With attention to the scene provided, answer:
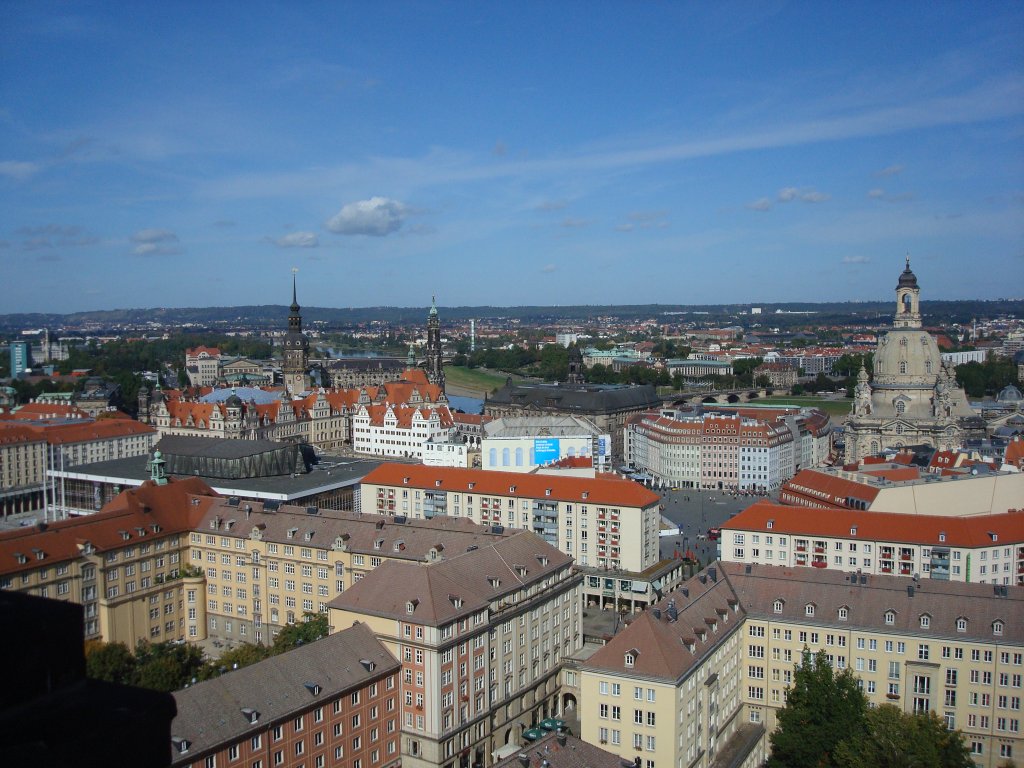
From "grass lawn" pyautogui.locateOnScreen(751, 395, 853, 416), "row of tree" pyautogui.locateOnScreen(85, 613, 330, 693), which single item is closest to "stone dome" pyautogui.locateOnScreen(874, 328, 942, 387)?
"grass lawn" pyautogui.locateOnScreen(751, 395, 853, 416)

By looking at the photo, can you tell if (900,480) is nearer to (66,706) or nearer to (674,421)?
(674,421)

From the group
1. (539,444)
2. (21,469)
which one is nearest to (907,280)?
(539,444)

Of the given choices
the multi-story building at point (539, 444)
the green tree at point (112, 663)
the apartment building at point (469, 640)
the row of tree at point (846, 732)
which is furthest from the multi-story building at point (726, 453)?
the green tree at point (112, 663)

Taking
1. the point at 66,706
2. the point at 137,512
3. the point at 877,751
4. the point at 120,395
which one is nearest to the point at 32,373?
the point at 120,395

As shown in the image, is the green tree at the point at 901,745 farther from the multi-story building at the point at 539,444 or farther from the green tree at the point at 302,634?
the multi-story building at the point at 539,444

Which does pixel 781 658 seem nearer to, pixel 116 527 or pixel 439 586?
pixel 439 586

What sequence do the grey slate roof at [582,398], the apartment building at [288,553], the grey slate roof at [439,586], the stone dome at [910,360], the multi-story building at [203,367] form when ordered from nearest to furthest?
1. the grey slate roof at [439,586]
2. the apartment building at [288,553]
3. the stone dome at [910,360]
4. the grey slate roof at [582,398]
5. the multi-story building at [203,367]
